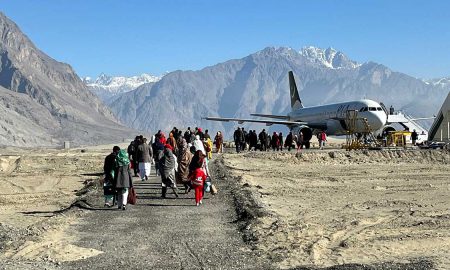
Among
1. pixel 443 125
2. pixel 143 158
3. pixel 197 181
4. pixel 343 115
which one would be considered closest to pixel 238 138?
pixel 343 115

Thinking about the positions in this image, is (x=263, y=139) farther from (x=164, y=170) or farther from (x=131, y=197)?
(x=131, y=197)

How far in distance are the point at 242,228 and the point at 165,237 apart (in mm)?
1853

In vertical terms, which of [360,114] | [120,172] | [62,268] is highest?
[360,114]

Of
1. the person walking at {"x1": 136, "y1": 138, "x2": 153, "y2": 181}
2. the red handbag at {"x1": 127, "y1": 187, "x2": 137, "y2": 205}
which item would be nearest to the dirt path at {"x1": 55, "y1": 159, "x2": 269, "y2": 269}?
the red handbag at {"x1": 127, "y1": 187, "x2": 137, "y2": 205}

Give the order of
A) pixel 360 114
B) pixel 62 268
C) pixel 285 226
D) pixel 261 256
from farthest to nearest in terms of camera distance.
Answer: pixel 360 114 → pixel 285 226 → pixel 261 256 → pixel 62 268

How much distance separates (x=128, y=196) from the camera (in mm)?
17359

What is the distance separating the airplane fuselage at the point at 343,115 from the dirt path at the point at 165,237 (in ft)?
98.8

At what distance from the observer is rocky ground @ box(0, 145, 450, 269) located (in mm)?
11094

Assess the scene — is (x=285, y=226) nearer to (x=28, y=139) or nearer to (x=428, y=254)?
(x=428, y=254)

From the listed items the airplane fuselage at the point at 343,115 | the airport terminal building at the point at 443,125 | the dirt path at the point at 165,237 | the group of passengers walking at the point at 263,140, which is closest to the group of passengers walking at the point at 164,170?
the dirt path at the point at 165,237

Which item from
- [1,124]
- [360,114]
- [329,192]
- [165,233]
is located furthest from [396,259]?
[1,124]

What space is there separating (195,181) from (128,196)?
179cm

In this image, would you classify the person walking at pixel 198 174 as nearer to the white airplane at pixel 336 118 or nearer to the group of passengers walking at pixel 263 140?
the group of passengers walking at pixel 263 140

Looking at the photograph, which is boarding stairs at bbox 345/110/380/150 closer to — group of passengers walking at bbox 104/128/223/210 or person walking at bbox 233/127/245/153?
person walking at bbox 233/127/245/153
